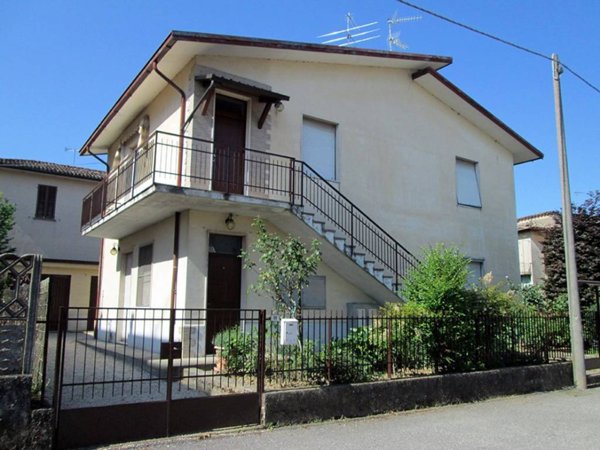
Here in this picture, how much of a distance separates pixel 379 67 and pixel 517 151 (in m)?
7.12

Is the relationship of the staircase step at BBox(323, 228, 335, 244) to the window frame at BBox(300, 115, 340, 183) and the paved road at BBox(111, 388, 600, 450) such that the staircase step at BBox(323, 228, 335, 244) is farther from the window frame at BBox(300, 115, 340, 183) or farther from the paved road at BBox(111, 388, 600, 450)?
the paved road at BBox(111, 388, 600, 450)

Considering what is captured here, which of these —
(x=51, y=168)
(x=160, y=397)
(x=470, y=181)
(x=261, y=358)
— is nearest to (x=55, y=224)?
(x=51, y=168)

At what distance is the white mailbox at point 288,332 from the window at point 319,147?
6547mm

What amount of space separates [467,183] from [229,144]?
897 centimetres

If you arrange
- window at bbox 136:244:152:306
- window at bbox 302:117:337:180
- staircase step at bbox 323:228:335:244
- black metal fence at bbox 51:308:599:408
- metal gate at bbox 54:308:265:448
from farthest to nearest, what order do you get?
1. window at bbox 302:117:337:180
2. window at bbox 136:244:152:306
3. staircase step at bbox 323:228:335:244
4. black metal fence at bbox 51:308:599:408
5. metal gate at bbox 54:308:265:448

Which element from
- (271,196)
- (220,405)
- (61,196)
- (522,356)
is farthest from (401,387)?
(61,196)

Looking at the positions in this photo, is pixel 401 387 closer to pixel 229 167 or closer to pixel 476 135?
pixel 229 167

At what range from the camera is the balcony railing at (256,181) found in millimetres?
11078

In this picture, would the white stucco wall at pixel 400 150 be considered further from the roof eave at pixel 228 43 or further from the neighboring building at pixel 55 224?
the neighboring building at pixel 55 224

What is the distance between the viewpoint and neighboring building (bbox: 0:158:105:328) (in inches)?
864

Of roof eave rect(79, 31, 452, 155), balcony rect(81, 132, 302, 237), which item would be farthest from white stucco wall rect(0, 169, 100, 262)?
balcony rect(81, 132, 302, 237)

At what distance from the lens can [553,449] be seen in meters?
6.06

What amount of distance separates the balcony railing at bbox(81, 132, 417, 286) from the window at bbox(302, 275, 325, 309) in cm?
114

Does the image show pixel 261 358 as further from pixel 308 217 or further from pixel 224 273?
pixel 308 217
